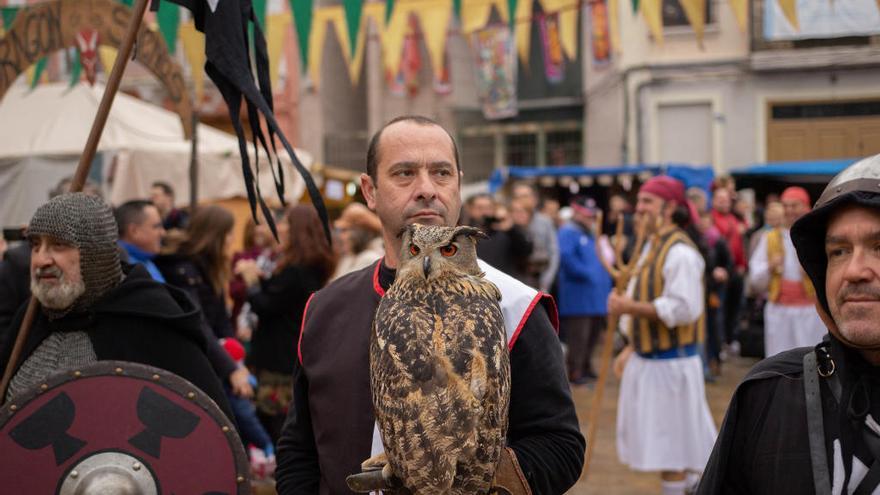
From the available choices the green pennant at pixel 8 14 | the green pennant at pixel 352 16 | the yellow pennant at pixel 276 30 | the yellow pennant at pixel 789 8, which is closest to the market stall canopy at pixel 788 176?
the yellow pennant at pixel 789 8

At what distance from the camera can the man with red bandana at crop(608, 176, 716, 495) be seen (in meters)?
6.12

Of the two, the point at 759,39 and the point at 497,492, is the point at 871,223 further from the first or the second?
the point at 759,39

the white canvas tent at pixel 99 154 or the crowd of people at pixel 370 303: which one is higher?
the white canvas tent at pixel 99 154

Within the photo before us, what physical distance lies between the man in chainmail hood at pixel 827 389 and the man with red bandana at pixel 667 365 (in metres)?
3.96

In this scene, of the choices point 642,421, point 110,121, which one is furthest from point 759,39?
point 642,421

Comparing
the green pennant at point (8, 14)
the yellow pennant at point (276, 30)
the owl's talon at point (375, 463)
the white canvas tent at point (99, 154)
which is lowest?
the owl's talon at point (375, 463)

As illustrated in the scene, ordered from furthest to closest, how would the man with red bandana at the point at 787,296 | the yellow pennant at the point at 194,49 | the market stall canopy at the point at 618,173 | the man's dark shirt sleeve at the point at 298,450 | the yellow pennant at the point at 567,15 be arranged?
the market stall canopy at the point at 618,173 < the yellow pennant at the point at 567,15 < the yellow pennant at the point at 194,49 < the man with red bandana at the point at 787,296 < the man's dark shirt sleeve at the point at 298,450

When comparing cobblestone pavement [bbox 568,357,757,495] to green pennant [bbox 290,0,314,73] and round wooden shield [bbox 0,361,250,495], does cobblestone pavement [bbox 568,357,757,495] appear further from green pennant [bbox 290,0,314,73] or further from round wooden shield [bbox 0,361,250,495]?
green pennant [bbox 290,0,314,73]

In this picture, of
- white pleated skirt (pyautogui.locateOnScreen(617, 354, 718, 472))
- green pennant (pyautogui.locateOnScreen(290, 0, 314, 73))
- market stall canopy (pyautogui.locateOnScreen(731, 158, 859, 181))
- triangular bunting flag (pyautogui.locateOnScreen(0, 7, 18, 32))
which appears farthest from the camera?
market stall canopy (pyautogui.locateOnScreen(731, 158, 859, 181))

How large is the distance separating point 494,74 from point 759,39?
5.75 metres

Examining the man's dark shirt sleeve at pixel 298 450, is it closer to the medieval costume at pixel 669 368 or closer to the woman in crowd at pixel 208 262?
the woman in crowd at pixel 208 262

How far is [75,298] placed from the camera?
337 centimetres


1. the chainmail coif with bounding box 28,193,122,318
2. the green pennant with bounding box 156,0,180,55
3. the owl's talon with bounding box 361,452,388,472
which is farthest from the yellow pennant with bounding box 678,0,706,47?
the owl's talon with bounding box 361,452,388,472

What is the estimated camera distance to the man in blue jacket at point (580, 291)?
36.4 ft
